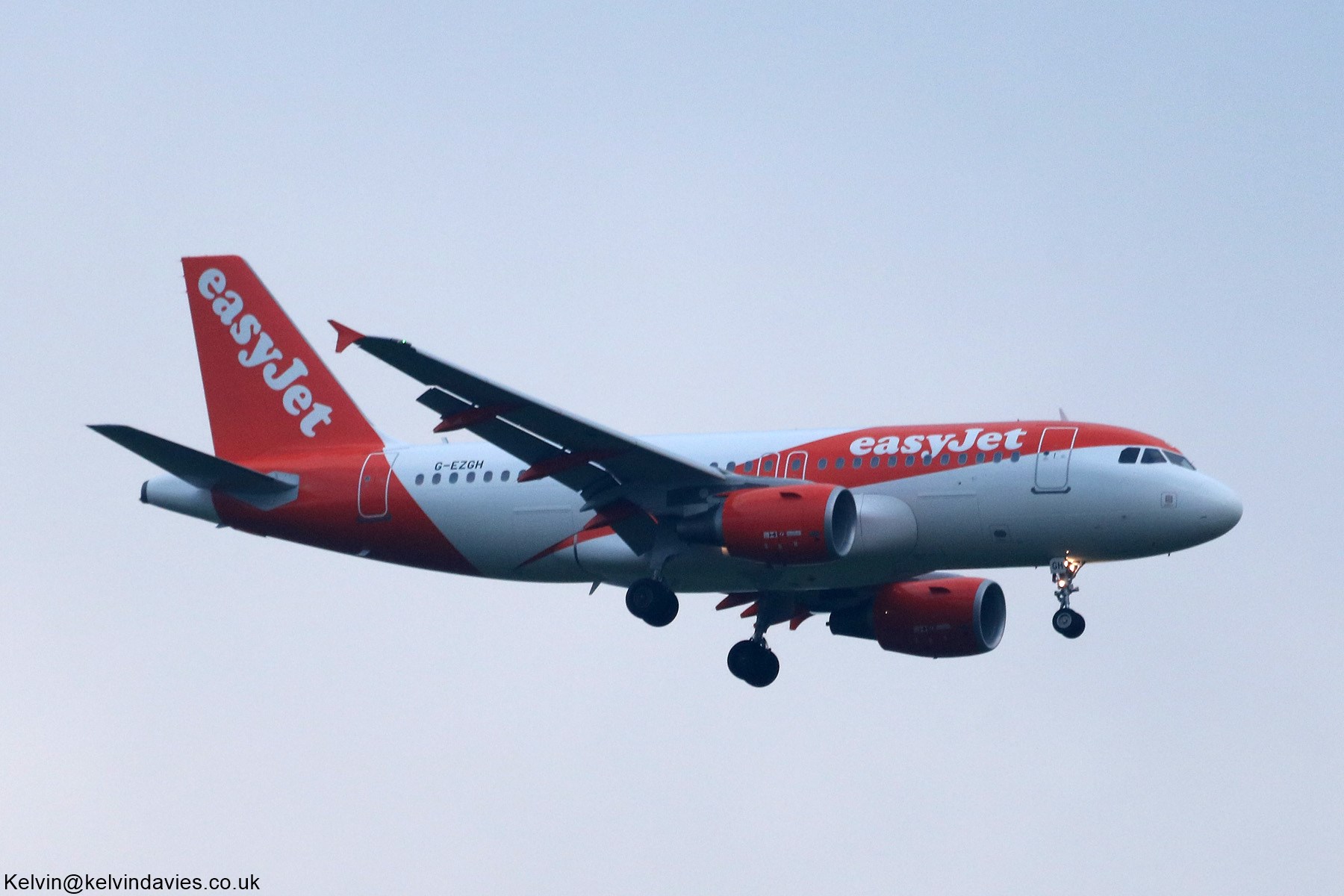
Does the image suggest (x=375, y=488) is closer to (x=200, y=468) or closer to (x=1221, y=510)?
(x=200, y=468)

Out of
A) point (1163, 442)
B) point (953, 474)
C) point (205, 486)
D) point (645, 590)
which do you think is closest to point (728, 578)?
point (645, 590)

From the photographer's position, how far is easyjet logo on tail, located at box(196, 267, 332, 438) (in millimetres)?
45844

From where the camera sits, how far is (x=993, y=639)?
43.7 m

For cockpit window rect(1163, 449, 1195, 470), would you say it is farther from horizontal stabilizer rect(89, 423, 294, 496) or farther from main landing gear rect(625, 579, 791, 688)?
horizontal stabilizer rect(89, 423, 294, 496)

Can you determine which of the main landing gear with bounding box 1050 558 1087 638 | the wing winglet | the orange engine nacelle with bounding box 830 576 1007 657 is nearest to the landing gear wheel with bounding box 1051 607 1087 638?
the main landing gear with bounding box 1050 558 1087 638

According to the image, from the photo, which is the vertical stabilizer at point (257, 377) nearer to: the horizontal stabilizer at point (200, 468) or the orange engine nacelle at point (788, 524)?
the horizontal stabilizer at point (200, 468)

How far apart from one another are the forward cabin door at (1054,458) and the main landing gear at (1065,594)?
1470 mm

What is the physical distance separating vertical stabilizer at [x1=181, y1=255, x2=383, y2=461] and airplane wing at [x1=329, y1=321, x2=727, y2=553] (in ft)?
22.1

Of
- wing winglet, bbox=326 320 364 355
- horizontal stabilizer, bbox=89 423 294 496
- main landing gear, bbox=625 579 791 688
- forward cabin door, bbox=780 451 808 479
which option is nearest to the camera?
wing winglet, bbox=326 320 364 355

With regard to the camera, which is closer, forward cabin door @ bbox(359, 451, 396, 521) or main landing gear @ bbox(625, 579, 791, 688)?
forward cabin door @ bbox(359, 451, 396, 521)

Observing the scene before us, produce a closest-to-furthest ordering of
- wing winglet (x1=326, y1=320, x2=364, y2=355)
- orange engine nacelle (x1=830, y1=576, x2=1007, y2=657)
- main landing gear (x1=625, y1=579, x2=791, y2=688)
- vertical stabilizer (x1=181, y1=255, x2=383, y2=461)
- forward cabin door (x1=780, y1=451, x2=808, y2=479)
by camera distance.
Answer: wing winglet (x1=326, y1=320, x2=364, y2=355)
forward cabin door (x1=780, y1=451, x2=808, y2=479)
orange engine nacelle (x1=830, y1=576, x2=1007, y2=657)
main landing gear (x1=625, y1=579, x2=791, y2=688)
vertical stabilizer (x1=181, y1=255, x2=383, y2=461)

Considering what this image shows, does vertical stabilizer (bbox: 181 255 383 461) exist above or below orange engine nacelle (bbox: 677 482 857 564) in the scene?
above

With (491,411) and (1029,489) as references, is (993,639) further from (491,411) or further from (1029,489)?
(491,411)

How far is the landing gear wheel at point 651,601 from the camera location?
4047cm
